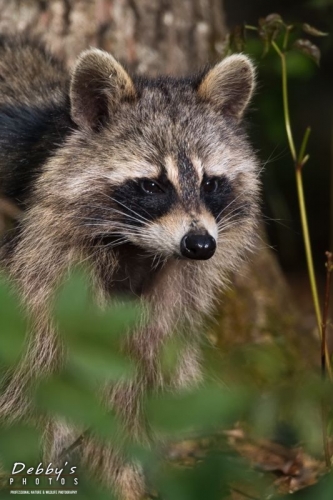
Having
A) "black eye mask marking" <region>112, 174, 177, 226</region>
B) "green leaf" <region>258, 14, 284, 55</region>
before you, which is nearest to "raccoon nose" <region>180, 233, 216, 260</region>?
"black eye mask marking" <region>112, 174, 177, 226</region>

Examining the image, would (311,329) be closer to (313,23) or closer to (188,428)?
(313,23)

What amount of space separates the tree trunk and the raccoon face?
1261 millimetres

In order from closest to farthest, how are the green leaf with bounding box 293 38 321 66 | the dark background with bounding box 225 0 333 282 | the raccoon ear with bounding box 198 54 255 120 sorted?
the raccoon ear with bounding box 198 54 255 120 → the green leaf with bounding box 293 38 321 66 → the dark background with bounding box 225 0 333 282

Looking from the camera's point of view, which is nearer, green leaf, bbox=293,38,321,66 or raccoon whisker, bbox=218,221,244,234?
raccoon whisker, bbox=218,221,244,234

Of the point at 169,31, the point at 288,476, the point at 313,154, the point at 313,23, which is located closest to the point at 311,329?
the point at 288,476

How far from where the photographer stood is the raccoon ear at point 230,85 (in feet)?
12.7

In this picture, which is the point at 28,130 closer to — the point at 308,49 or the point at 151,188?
the point at 151,188

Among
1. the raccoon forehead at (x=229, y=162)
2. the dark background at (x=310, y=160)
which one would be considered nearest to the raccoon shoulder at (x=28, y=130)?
the raccoon forehead at (x=229, y=162)

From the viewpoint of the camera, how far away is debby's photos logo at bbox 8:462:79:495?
1437mm

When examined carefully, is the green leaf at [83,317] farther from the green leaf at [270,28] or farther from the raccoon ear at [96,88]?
the green leaf at [270,28]

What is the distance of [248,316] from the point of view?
5.19 meters

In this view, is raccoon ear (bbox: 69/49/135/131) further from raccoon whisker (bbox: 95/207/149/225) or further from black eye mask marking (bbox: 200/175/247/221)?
black eye mask marking (bbox: 200/175/247/221)

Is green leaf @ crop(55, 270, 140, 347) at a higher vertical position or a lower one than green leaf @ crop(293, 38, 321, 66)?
higher

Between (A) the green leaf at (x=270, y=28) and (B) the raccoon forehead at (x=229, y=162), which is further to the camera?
(A) the green leaf at (x=270, y=28)
